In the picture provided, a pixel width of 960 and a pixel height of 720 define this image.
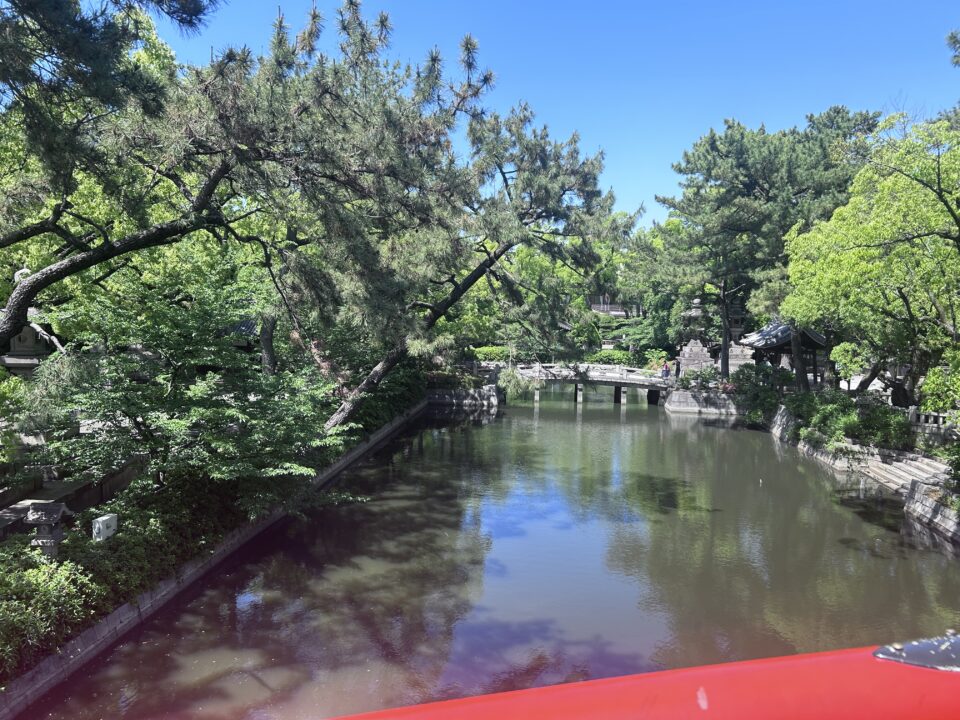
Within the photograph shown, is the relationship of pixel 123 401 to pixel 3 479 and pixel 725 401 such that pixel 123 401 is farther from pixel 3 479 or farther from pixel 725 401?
pixel 725 401

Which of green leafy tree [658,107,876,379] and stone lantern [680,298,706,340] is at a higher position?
green leafy tree [658,107,876,379]

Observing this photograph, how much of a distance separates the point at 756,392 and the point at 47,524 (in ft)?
99.5

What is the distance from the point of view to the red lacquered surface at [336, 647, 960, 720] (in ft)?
6.05

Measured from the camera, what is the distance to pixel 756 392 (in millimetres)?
31297

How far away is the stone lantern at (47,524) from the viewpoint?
7410mm

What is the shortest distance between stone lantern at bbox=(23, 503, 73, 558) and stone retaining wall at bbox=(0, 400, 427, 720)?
1113 millimetres

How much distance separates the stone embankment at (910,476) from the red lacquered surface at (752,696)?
14.4m

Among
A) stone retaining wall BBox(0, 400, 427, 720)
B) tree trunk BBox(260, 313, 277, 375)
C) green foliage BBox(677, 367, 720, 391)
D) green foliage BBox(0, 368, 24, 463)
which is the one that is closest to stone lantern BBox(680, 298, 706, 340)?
green foliage BBox(677, 367, 720, 391)

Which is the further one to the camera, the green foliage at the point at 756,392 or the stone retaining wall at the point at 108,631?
the green foliage at the point at 756,392

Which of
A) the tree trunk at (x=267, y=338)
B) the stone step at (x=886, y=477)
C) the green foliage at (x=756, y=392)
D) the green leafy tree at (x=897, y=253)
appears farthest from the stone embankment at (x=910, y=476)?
the tree trunk at (x=267, y=338)

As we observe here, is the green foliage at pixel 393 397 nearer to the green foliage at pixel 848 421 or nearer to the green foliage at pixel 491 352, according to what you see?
the green foliage at pixel 491 352

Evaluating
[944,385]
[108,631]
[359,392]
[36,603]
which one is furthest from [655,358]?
[36,603]

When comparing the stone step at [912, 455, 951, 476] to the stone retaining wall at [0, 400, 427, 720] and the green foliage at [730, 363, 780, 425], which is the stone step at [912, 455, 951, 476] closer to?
the green foliage at [730, 363, 780, 425]

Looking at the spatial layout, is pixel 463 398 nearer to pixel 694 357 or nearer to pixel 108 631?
pixel 694 357
